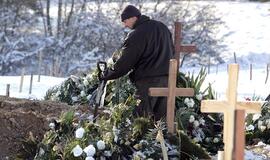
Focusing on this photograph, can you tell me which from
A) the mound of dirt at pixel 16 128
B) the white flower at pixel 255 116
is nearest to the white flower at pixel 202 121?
the white flower at pixel 255 116

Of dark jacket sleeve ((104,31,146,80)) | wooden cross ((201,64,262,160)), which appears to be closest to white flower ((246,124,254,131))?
dark jacket sleeve ((104,31,146,80))

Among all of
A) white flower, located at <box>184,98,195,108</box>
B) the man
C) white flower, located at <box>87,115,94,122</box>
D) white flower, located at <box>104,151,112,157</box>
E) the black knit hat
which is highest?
the black knit hat

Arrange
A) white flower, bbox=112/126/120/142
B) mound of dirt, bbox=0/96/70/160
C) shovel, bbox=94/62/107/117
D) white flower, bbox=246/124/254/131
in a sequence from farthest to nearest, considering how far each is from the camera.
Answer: white flower, bbox=246/124/254/131 → shovel, bbox=94/62/107/117 → mound of dirt, bbox=0/96/70/160 → white flower, bbox=112/126/120/142

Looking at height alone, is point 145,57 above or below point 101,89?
above

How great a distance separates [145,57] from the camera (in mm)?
8344

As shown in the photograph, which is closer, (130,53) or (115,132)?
(115,132)

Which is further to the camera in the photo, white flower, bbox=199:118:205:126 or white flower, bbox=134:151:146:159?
white flower, bbox=199:118:205:126

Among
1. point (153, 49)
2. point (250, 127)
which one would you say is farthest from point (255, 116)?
point (153, 49)

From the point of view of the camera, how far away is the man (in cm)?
825

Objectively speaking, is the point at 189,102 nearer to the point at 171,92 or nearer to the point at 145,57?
the point at 145,57

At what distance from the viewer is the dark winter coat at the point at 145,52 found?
27.0 ft

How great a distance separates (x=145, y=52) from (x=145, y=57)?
56mm

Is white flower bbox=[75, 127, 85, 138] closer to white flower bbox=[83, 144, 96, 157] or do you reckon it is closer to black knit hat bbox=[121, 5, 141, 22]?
white flower bbox=[83, 144, 96, 157]

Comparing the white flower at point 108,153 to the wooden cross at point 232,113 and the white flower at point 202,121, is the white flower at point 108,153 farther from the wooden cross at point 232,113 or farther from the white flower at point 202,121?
the white flower at point 202,121
